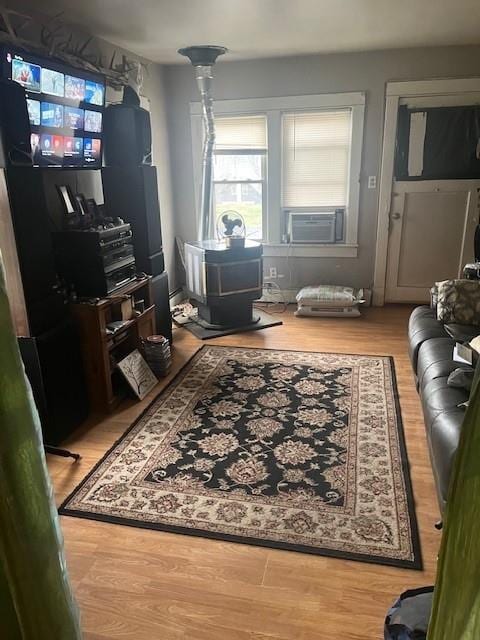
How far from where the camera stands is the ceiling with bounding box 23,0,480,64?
2814 millimetres

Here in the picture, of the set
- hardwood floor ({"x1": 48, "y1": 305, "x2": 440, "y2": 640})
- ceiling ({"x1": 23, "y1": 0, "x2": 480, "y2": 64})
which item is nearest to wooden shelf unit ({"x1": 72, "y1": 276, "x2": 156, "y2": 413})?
hardwood floor ({"x1": 48, "y1": 305, "x2": 440, "y2": 640})

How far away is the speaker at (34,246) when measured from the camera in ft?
7.55

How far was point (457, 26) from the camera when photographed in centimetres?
342

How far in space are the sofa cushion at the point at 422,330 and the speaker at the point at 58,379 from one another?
6.41 feet

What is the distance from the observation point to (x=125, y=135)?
11.0ft

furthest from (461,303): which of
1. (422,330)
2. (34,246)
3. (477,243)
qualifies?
(34,246)

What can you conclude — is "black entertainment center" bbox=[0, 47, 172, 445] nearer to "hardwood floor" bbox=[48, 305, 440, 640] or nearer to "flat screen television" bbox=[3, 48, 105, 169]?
"flat screen television" bbox=[3, 48, 105, 169]

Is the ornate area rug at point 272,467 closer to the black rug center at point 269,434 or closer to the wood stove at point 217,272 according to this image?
the black rug center at point 269,434

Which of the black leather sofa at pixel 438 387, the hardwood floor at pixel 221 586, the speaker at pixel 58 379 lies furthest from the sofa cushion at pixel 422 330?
the speaker at pixel 58 379

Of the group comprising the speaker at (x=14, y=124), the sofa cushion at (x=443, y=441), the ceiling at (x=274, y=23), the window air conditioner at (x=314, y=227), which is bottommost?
the sofa cushion at (x=443, y=441)

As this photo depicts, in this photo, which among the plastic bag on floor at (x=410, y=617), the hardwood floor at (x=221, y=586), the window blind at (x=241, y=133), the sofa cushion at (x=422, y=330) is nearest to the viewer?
the plastic bag on floor at (x=410, y=617)

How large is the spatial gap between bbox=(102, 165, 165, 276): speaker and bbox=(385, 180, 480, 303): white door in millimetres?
2326

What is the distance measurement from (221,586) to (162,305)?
2427 millimetres

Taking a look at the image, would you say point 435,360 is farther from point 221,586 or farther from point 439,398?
point 221,586
